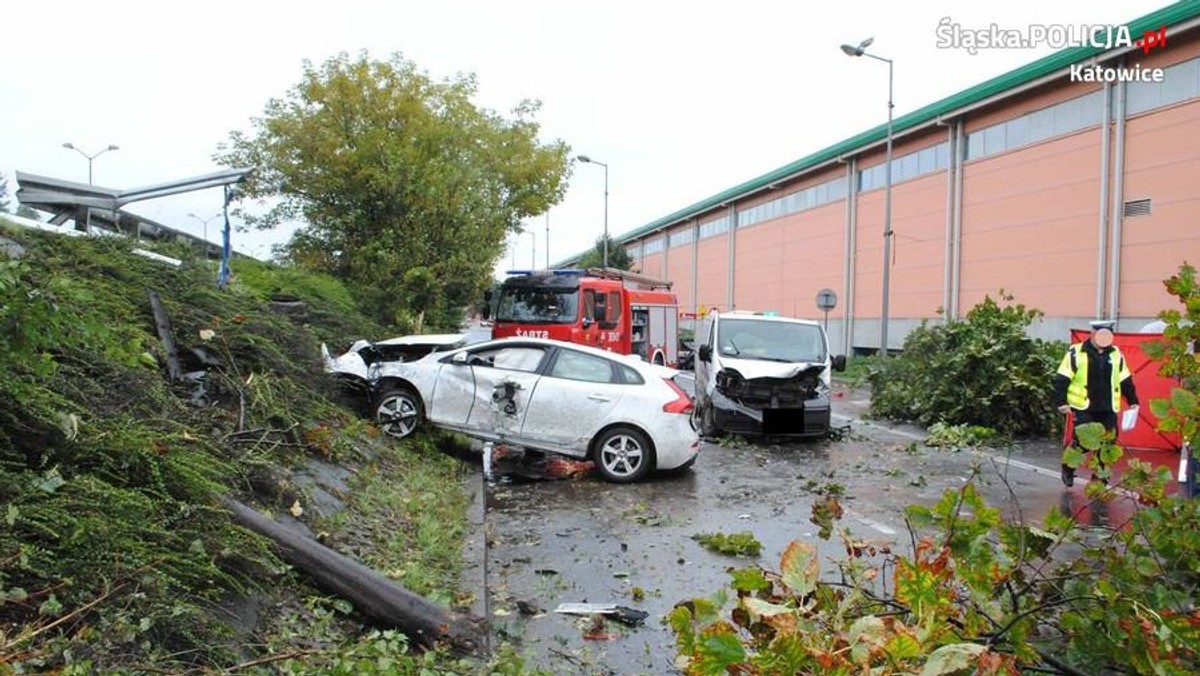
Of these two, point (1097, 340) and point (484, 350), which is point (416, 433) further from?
point (1097, 340)

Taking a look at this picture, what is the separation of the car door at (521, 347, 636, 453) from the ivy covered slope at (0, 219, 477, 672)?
6.25 feet

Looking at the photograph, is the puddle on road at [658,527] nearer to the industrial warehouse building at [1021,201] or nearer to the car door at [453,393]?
the car door at [453,393]

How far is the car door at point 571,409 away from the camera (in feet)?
A: 30.9

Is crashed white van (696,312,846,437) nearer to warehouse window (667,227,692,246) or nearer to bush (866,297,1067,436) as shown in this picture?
bush (866,297,1067,436)

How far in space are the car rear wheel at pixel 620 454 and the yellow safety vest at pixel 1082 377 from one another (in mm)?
4504

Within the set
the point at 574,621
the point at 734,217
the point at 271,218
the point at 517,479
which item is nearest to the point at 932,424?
the point at 517,479

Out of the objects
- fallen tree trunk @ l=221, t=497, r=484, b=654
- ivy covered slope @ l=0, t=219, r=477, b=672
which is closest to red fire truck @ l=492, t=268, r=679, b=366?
ivy covered slope @ l=0, t=219, r=477, b=672

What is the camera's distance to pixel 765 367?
12625 millimetres

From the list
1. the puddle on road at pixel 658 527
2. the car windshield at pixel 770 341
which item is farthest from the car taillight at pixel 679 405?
the car windshield at pixel 770 341

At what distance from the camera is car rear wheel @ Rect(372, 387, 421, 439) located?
996 cm

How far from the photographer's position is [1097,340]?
29.2 feet

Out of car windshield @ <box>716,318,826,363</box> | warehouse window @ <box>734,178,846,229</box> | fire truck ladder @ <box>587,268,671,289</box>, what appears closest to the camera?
car windshield @ <box>716,318,826,363</box>

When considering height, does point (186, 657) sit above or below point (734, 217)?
below

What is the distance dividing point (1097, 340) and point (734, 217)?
40.9 m
